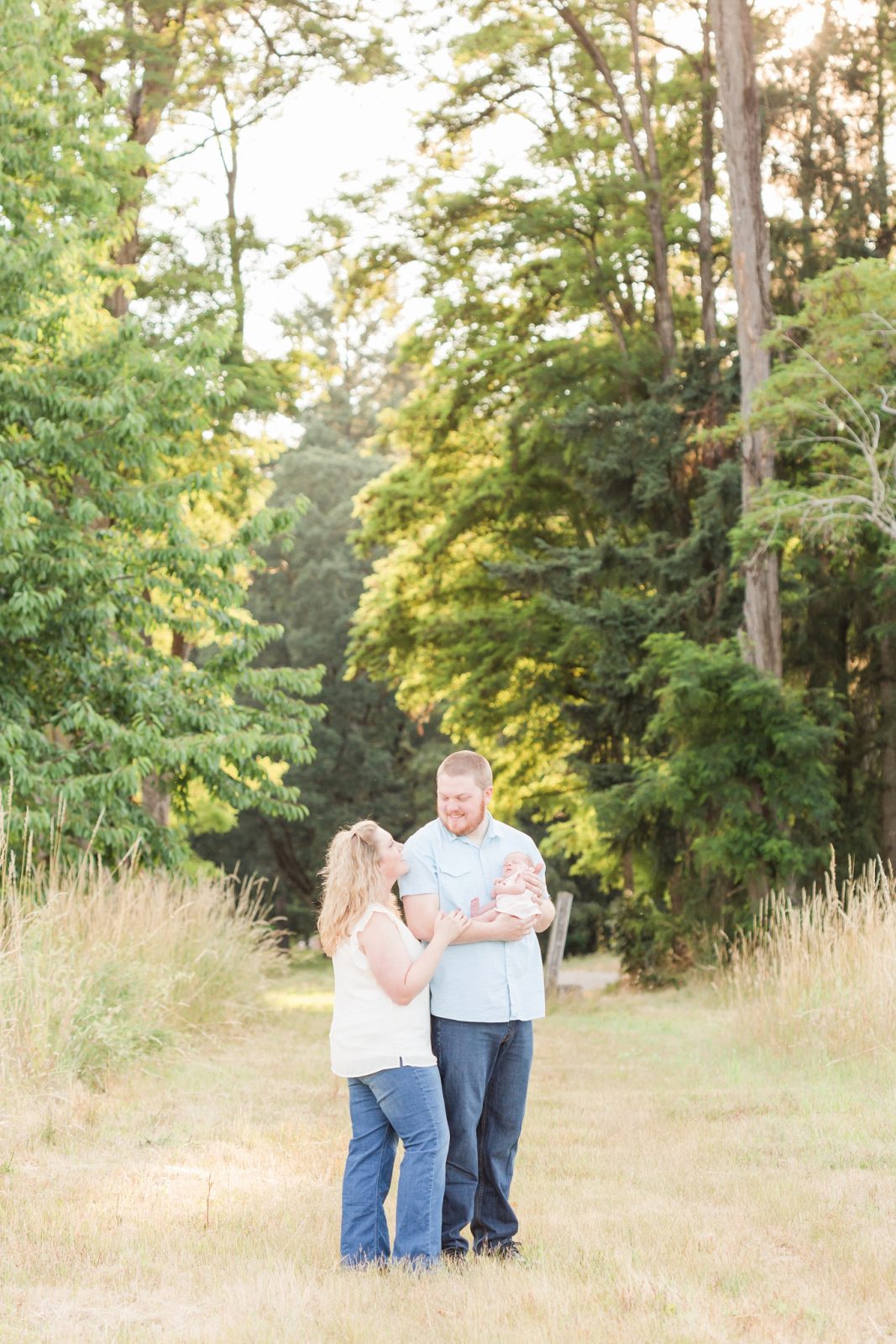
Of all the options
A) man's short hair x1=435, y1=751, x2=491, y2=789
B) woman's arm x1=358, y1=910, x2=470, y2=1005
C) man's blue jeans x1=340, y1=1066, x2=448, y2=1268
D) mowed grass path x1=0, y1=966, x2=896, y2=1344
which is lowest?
mowed grass path x1=0, y1=966, x2=896, y2=1344

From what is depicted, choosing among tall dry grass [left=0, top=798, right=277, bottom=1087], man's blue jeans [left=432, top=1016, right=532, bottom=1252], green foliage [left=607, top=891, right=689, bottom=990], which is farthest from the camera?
green foliage [left=607, top=891, right=689, bottom=990]

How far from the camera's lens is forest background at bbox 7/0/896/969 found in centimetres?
1311

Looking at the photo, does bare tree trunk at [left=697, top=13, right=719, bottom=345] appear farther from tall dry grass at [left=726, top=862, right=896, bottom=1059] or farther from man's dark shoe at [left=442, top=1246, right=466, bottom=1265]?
man's dark shoe at [left=442, top=1246, right=466, bottom=1265]

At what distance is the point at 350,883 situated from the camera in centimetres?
467

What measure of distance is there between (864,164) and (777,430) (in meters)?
7.56

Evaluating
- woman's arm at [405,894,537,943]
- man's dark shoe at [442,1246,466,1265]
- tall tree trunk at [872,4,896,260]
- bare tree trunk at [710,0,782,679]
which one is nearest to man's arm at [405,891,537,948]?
woman's arm at [405,894,537,943]

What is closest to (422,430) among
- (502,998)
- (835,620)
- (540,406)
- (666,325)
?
(540,406)

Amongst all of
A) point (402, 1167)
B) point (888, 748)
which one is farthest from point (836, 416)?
point (402, 1167)

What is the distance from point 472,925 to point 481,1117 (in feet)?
2.52

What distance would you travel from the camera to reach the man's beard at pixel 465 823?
4.80 meters

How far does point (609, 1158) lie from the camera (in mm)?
6715

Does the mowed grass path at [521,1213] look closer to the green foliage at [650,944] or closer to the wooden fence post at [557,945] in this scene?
the wooden fence post at [557,945]

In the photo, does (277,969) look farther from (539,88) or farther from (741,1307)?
(539,88)

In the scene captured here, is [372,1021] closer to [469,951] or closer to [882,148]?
[469,951]
